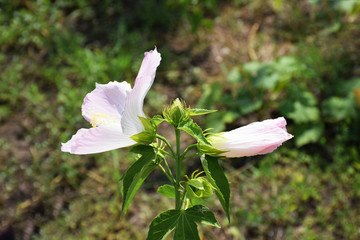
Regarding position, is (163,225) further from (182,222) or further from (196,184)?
(196,184)

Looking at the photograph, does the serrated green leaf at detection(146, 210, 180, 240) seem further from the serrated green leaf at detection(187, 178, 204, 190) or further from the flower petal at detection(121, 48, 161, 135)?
the flower petal at detection(121, 48, 161, 135)

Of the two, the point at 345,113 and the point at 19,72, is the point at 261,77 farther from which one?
the point at 19,72

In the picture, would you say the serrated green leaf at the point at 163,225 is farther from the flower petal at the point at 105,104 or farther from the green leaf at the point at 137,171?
the flower petal at the point at 105,104

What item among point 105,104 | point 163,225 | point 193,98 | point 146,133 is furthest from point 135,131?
point 193,98

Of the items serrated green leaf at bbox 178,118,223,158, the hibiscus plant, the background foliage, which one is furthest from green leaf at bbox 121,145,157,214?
the background foliage

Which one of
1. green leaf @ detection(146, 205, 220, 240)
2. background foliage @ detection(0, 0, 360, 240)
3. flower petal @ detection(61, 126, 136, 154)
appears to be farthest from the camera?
background foliage @ detection(0, 0, 360, 240)

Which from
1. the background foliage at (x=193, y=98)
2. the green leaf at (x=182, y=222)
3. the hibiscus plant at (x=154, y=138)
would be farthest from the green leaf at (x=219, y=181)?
the background foliage at (x=193, y=98)

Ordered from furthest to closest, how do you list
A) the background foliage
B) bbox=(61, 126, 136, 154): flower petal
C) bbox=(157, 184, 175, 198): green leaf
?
the background foliage → bbox=(157, 184, 175, 198): green leaf → bbox=(61, 126, 136, 154): flower petal
